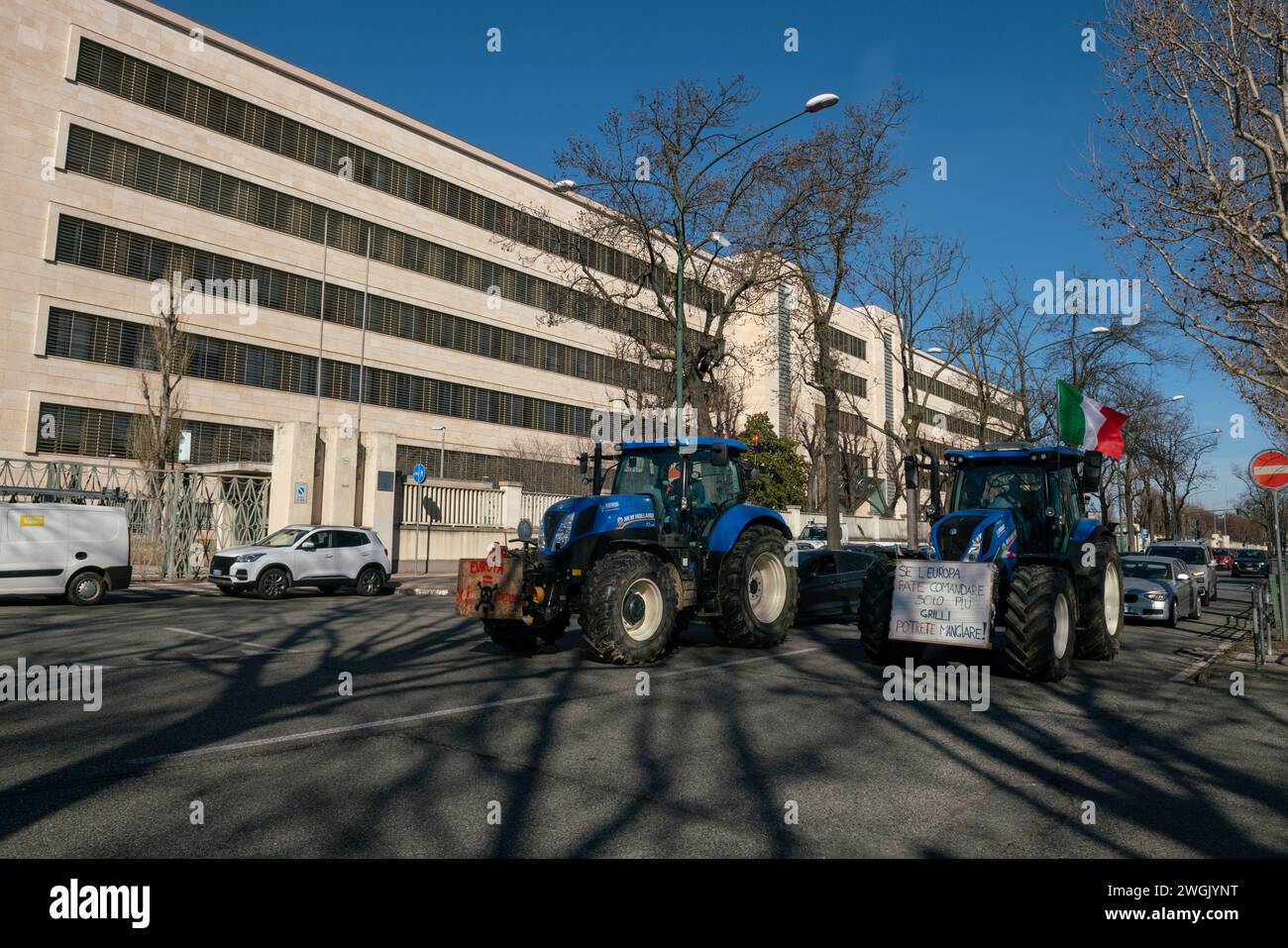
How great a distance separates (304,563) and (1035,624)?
16169 millimetres

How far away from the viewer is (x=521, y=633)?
422 inches

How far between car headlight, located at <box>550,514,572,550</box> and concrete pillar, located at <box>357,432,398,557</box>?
18.0 metres

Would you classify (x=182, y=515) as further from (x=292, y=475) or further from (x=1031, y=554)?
(x=1031, y=554)

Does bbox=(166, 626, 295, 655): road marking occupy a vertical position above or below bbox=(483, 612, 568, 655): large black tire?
below

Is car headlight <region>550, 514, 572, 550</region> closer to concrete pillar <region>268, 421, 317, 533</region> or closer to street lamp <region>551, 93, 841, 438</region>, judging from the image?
street lamp <region>551, 93, 841, 438</region>

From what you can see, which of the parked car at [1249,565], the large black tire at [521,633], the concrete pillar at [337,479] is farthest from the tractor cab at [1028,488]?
the parked car at [1249,565]

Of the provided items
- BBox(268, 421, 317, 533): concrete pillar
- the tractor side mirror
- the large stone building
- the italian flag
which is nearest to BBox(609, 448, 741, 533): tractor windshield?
the tractor side mirror

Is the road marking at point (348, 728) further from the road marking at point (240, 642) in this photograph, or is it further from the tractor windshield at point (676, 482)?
the road marking at point (240, 642)

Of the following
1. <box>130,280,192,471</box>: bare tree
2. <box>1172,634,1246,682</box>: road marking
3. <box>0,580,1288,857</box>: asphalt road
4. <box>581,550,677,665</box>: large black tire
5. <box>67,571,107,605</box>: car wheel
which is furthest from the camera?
<box>130,280,192,471</box>: bare tree

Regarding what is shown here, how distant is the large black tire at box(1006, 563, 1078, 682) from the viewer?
28.6 feet

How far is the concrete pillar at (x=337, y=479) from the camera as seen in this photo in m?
26.1

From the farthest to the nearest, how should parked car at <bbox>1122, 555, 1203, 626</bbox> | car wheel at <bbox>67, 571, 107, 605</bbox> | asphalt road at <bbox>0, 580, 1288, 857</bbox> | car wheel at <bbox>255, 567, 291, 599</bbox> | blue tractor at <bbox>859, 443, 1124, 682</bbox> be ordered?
car wheel at <bbox>255, 567, 291, 599</bbox>
car wheel at <bbox>67, 571, 107, 605</bbox>
parked car at <bbox>1122, 555, 1203, 626</bbox>
blue tractor at <bbox>859, 443, 1124, 682</bbox>
asphalt road at <bbox>0, 580, 1288, 857</bbox>

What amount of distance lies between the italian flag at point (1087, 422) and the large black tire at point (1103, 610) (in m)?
2.91

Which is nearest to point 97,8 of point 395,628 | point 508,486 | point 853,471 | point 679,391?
point 508,486
